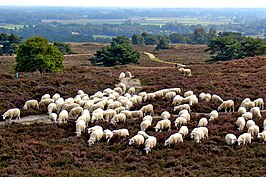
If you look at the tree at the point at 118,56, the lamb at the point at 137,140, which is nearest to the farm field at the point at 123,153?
the lamb at the point at 137,140

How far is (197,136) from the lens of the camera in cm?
1781

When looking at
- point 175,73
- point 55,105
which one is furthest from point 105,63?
point 55,105

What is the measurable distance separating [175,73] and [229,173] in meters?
25.9

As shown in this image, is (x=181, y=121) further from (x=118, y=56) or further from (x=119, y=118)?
(x=118, y=56)

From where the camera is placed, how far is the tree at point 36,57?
146ft

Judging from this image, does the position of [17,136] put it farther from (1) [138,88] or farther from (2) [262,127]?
(1) [138,88]

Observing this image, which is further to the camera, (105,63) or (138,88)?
(105,63)

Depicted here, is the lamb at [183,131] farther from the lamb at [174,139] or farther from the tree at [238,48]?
the tree at [238,48]

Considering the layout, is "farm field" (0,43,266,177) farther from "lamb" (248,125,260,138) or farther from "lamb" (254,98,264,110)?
"lamb" (254,98,264,110)

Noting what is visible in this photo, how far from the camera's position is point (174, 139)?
57.4 feet

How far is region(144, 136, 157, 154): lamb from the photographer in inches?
657

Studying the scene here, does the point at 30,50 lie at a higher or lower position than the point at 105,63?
higher

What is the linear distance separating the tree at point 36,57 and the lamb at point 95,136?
90.9ft

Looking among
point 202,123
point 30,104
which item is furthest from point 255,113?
point 30,104
